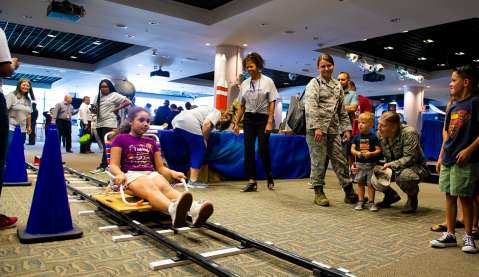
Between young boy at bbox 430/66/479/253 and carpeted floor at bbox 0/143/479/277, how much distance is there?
0.19 m

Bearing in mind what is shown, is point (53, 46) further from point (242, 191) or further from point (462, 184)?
point (462, 184)

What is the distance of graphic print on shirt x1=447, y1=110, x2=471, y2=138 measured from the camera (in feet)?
8.34

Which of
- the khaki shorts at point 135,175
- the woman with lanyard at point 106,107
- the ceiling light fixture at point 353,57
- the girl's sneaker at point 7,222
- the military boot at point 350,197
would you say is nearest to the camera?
the girl's sneaker at point 7,222

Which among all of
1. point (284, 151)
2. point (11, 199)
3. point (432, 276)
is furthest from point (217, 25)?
point (432, 276)

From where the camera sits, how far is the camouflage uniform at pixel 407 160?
143 inches

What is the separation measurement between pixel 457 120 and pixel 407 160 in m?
1.09

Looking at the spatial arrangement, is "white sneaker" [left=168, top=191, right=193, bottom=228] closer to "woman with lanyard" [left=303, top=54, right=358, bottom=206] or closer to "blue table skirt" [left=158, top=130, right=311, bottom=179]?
"woman with lanyard" [left=303, top=54, right=358, bottom=206]

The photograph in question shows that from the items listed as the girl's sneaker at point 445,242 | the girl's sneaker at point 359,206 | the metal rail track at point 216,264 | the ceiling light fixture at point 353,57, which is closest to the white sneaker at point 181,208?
the metal rail track at point 216,264

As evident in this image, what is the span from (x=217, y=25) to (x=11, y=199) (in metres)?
6.92

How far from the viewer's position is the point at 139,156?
3.09 meters

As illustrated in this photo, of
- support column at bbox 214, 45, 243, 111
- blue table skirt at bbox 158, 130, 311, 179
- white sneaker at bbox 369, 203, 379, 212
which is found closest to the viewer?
white sneaker at bbox 369, 203, 379, 212

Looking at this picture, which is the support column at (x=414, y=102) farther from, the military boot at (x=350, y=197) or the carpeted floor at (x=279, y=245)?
the carpeted floor at (x=279, y=245)

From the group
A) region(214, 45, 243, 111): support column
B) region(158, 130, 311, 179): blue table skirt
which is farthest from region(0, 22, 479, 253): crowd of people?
region(214, 45, 243, 111): support column

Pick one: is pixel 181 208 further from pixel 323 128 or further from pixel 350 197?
pixel 350 197
